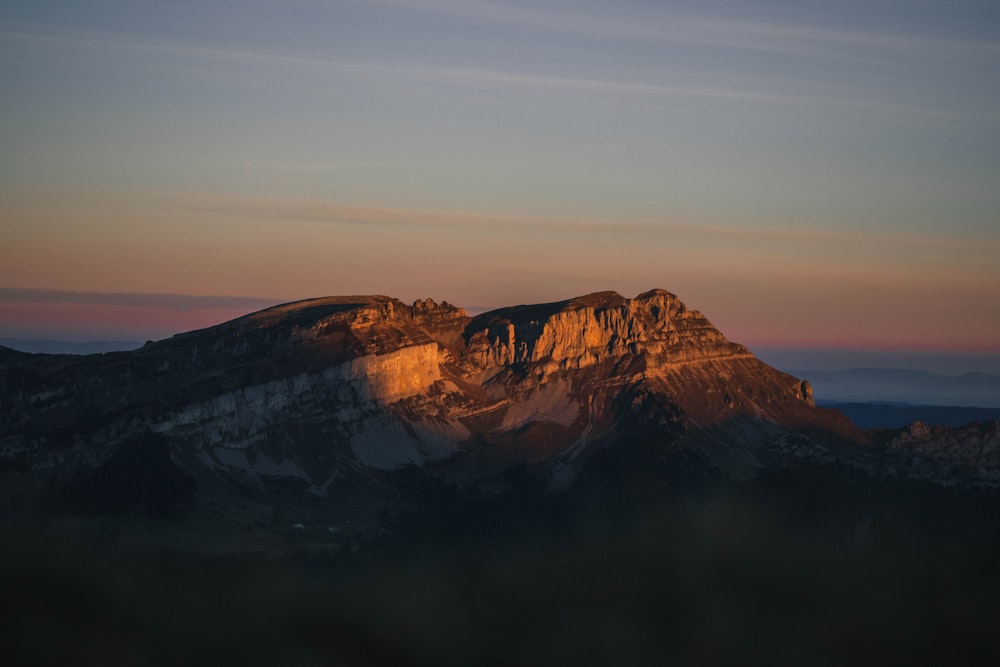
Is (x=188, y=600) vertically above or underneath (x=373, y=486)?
above

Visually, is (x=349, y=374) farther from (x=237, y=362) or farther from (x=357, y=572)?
(x=357, y=572)

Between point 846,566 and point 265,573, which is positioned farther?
point 846,566

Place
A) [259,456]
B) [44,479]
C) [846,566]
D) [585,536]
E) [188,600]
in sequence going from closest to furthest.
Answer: [188,600] → [846,566] → [585,536] → [44,479] → [259,456]

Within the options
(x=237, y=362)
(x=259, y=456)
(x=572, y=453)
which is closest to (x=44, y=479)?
(x=259, y=456)

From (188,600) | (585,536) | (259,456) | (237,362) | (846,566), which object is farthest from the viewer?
(237,362)

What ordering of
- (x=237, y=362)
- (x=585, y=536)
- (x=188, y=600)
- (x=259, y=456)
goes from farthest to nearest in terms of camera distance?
(x=237, y=362)
(x=259, y=456)
(x=585, y=536)
(x=188, y=600)

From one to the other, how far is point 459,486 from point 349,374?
21.7 metres

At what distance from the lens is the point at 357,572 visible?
55.1ft

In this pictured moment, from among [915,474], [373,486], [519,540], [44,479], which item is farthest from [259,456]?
[519,540]

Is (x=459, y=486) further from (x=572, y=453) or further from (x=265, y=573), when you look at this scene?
(x=265, y=573)

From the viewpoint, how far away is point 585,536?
1803 cm

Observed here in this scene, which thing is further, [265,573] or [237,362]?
[237,362]

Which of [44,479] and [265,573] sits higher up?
[265,573]

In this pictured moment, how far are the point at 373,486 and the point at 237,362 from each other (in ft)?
88.1
